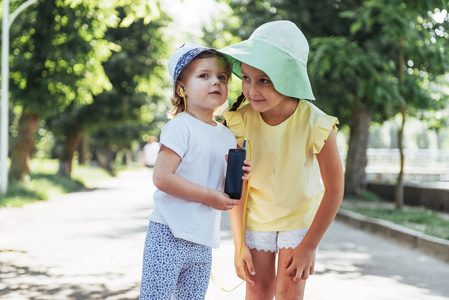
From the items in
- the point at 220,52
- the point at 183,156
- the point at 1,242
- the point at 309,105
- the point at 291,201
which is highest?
the point at 220,52

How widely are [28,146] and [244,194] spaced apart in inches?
638

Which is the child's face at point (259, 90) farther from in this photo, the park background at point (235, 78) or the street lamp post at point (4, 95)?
the street lamp post at point (4, 95)

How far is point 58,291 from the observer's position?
5.05 metres

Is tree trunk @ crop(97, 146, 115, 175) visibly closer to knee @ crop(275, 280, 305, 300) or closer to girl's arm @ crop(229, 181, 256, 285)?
girl's arm @ crop(229, 181, 256, 285)

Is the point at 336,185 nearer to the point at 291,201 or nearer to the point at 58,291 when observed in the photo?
the point at 291,201

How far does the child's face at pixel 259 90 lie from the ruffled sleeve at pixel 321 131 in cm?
20

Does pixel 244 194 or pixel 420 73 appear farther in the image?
pixel 420 73

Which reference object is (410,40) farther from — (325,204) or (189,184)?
(189,184)

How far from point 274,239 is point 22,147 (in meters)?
16.2

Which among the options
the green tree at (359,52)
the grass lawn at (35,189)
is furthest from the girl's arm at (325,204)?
the grass lawn at (35,189)

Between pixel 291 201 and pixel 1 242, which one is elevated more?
pixel 291 201

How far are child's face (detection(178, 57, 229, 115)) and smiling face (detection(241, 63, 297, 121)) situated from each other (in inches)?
4.4

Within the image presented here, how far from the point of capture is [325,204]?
2.63 meters

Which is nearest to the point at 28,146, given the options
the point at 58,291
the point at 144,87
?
the point at 144,87
